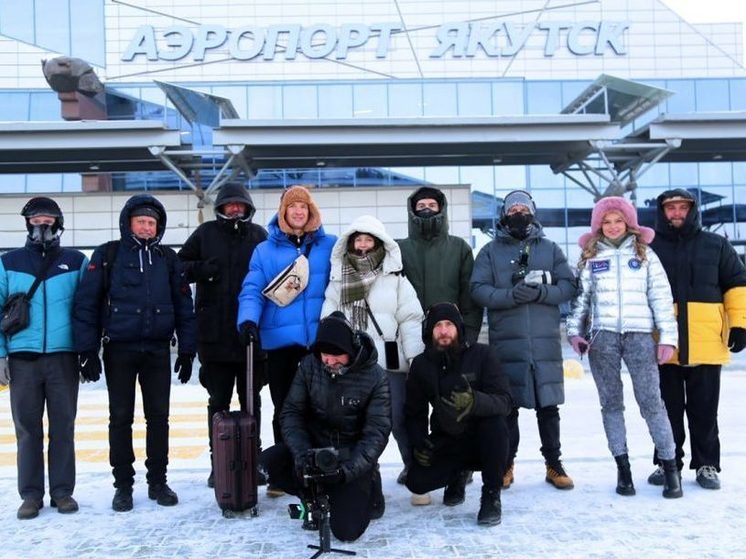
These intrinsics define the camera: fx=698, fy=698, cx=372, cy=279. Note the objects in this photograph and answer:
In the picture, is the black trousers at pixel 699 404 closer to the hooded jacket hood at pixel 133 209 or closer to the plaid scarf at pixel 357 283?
the plaid scarf at pixel 357 283

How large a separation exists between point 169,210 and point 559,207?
1491cm

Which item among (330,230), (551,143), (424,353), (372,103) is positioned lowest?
(424,353)

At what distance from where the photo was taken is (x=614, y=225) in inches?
182

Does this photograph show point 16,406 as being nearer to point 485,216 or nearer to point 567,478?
point 567,478

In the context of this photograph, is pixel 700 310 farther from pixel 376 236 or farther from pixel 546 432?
pixel 376 236

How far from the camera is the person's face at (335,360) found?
3.95 meters

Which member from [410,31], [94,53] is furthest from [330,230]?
[94,53]

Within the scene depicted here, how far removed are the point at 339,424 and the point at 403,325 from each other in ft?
2.86

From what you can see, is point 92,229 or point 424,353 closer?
point 424,353

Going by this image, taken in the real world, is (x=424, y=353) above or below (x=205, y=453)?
above

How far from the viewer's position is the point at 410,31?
32.8 meters

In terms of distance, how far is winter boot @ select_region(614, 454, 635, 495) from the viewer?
14.9ft

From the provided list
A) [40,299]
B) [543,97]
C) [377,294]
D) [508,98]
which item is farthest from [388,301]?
[543,97]

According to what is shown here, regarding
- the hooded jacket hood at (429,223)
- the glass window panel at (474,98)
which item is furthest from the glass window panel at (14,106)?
the hooded jacket hood at (429,223)
